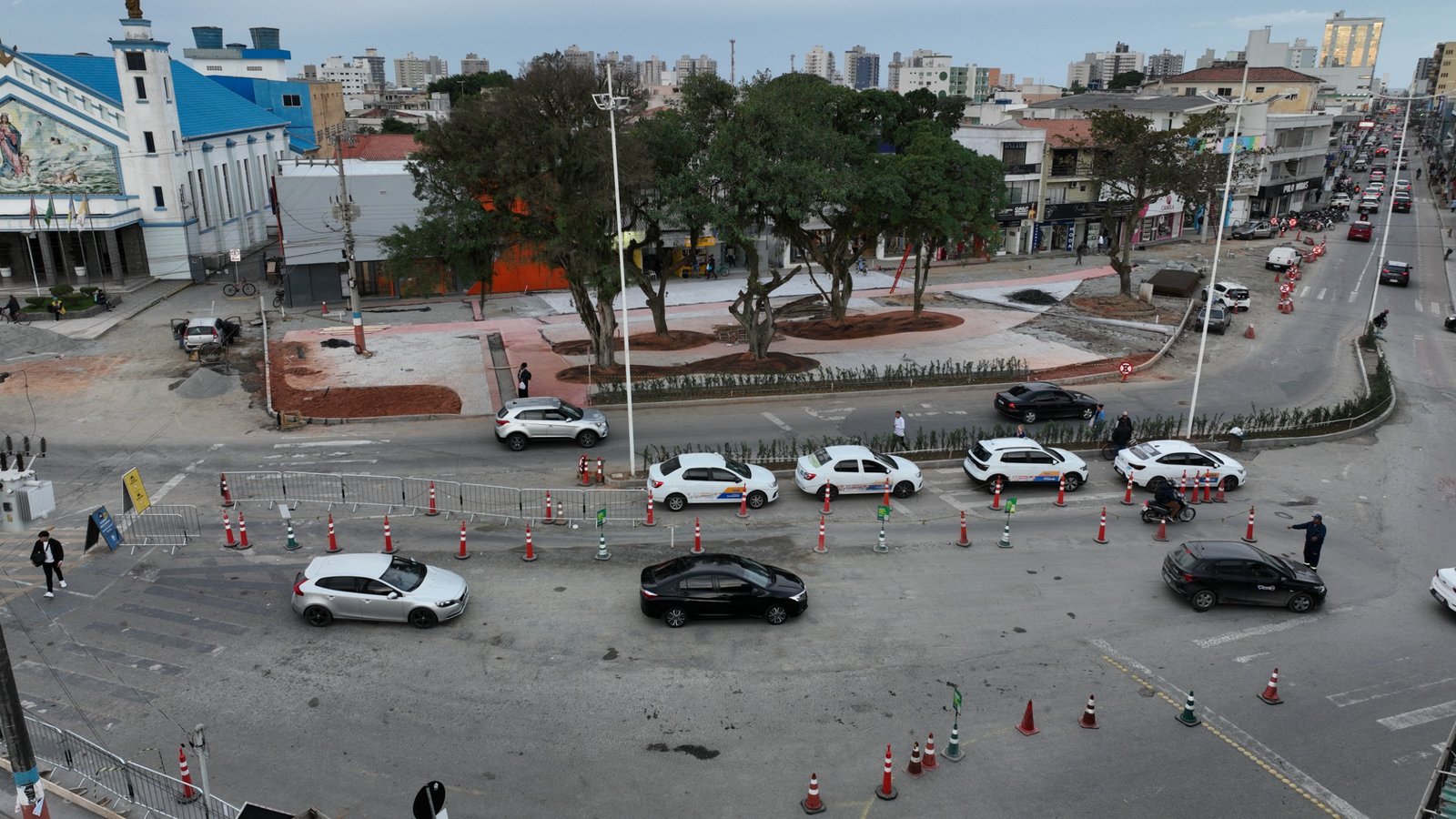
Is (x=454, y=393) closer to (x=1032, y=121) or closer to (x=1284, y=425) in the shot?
(x=1284, y=425)

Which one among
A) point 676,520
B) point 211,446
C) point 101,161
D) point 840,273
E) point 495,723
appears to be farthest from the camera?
point 101,161

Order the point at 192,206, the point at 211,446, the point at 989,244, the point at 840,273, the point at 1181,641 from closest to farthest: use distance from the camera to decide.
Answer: the point at 1181,641, the point at 211,446, the point at 989,244, the point at 840,273, the point at 192,206

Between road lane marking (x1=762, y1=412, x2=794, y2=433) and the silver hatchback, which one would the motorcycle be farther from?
the silver hatchback

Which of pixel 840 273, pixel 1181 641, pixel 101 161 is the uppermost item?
pixel 101 161

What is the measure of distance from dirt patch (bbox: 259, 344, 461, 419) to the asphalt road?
6447 mm

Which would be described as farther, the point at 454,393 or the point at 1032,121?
the point at 1032,121

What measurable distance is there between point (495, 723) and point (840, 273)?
115ft

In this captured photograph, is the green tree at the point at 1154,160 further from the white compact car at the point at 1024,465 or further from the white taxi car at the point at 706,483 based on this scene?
the white taxi car at the point at 706,483

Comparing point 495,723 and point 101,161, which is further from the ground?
point 101,161

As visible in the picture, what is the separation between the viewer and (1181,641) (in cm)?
1834

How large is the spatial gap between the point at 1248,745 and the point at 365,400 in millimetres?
28862

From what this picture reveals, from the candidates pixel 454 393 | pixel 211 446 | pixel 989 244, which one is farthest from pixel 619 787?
pixel 989 244

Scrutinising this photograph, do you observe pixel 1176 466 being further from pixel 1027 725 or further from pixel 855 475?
pixel 1027 725

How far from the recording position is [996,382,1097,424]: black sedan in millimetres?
32188
